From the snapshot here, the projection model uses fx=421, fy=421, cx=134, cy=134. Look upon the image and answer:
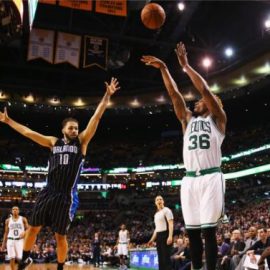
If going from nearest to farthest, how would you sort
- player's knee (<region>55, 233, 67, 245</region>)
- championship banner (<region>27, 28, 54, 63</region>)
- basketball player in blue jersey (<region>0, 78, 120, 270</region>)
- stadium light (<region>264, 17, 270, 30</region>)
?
basketball player in blue jersey (<region>0, 78, 120, 270</region>) → player's knee (<region>55, 233, 67, 245</region>) → championship banner (<region>27, 28, 54, 63</region>) → stadium light (<region>264, 17, 270, 30</region>)

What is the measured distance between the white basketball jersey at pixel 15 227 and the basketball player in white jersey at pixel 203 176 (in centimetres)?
621

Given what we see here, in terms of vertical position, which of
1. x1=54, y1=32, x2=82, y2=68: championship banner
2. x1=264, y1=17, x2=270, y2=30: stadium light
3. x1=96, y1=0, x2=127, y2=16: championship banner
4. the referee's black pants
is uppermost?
x1=264, y1=17, x2=270, y2=30: stadium light

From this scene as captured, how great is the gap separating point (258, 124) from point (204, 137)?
30705 millimetres

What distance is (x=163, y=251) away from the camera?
8719 mm

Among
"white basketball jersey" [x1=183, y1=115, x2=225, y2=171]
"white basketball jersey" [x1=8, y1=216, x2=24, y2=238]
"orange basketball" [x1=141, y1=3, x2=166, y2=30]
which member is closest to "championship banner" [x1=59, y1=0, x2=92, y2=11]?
"orange basketball" [x1=141, y1=3, x2=166, y2=30]

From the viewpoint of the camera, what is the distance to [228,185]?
34125 millimetres

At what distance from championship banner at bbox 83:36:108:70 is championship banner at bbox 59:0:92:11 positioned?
3829 millimetres

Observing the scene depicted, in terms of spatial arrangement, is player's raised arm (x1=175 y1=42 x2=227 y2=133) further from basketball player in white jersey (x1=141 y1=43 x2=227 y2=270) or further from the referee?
the referee

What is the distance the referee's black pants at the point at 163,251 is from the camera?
28.5 feet

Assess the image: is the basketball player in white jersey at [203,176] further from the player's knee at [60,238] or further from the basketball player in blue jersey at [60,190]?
the player's knee at [60,238]

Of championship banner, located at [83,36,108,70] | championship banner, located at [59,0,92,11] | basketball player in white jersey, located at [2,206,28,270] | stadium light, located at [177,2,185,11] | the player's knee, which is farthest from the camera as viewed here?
stadium light, located at [177,2,185,11]

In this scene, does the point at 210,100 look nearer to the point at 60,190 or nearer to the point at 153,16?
the point at 60,190

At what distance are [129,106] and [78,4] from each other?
20.4m

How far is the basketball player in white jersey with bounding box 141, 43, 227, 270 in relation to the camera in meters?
3.84
